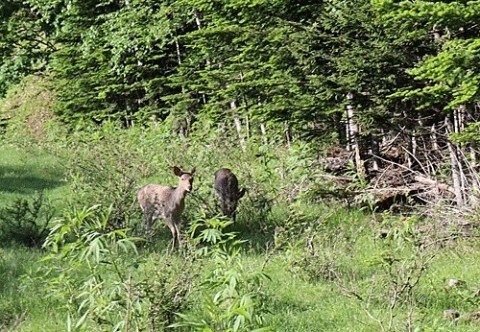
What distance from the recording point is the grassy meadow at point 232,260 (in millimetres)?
5738

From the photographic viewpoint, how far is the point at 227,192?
12.9 meters

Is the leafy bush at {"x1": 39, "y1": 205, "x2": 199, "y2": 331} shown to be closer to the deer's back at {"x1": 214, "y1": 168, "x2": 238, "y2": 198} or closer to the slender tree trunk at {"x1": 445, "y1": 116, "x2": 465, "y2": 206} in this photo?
the deer's back at {"x1": 214, "y1": 168, "x2": 238, "y2": 198}

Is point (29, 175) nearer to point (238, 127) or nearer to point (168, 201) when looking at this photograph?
point (238, 127)

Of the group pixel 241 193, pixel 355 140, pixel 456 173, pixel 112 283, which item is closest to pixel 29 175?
pixel 241 193

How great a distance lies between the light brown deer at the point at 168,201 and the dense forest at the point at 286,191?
17cm

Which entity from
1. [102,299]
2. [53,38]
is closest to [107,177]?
[102,299]

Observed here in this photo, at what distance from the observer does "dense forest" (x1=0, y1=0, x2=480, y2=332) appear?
6.68 metres

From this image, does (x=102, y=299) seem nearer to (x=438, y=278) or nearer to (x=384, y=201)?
(x=438, y=278)

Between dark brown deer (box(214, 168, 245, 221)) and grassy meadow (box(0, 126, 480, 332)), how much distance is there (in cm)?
18

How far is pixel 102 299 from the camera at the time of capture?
5.39 meters

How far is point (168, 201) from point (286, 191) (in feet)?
9.72

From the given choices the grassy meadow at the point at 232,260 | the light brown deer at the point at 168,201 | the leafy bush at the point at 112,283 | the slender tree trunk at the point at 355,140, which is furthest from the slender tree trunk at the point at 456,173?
the leafy bush at the point at 112,283

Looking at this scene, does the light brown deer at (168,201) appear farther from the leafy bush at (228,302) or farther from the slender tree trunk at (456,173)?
the leafy bush at (228,302)

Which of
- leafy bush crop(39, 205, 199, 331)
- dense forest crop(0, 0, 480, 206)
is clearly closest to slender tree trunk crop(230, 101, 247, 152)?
dense forest crop(0, 0, 480, 206)
